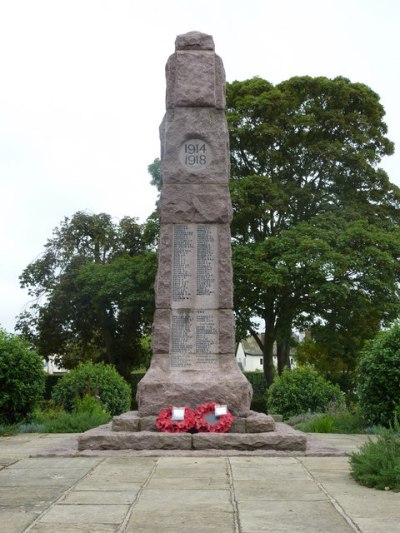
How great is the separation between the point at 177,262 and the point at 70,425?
3643mm

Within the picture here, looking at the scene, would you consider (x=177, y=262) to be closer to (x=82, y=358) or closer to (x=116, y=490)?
(x=116, y=490)

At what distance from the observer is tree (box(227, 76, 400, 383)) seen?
67.1 ft

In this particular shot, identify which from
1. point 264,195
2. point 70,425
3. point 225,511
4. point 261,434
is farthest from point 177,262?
point 264,195

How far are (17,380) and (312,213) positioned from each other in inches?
592

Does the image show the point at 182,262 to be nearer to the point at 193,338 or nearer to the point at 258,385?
the point at 193,338

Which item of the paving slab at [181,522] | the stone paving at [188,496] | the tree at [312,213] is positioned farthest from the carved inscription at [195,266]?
the tree at [312,213]

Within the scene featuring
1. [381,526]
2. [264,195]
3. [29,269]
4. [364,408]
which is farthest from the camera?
[29,269]

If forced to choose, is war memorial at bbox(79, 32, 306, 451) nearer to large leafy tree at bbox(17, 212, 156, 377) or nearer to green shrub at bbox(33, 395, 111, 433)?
green shrub at bbox(33, 395, 111, 433)

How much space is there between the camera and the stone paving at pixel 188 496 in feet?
12.9

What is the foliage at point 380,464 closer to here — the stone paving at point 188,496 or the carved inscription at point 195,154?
the stone paving at point 188,496

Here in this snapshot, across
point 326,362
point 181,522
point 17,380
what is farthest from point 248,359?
point 181,522

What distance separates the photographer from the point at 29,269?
29.4 m

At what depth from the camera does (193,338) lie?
29.4 ft

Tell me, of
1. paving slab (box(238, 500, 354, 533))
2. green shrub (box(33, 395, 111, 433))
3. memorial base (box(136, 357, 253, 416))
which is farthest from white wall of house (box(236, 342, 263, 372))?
paving slab (box(238, 500, 354, 533))
